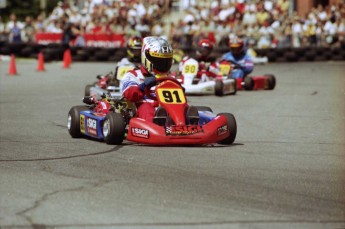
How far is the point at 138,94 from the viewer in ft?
33.1

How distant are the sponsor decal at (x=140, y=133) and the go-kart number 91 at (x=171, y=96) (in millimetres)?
434

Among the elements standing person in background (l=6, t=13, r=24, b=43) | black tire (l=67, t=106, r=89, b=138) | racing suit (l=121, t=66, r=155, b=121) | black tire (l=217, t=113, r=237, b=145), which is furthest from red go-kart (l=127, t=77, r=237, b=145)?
standing person in background (l=6, t=13, r=24, b=43)

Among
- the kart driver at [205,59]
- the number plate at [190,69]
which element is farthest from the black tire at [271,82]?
the number plate at [190,69]

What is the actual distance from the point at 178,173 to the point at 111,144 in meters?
2.03

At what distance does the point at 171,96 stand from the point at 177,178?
2408 mm

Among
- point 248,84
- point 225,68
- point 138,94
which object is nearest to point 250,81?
point 248,84

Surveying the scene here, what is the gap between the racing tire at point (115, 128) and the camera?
9.52m

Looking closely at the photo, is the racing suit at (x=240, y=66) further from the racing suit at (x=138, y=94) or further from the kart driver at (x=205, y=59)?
the racing suit at (x=138, y=94)

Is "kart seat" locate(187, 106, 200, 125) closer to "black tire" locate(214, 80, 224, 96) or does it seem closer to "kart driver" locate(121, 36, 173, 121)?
"kart driver" locate(121, 36, 173, 121)

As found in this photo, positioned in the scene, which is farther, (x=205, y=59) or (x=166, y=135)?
(x=205, y=59)

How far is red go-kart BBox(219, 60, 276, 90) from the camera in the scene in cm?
1899

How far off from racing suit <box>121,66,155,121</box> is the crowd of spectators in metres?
20.3

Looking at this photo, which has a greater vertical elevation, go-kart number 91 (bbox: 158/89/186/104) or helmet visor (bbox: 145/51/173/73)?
helmet visor (bbox: 145/51/173/73)

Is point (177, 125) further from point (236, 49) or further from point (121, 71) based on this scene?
point (236, 49)
